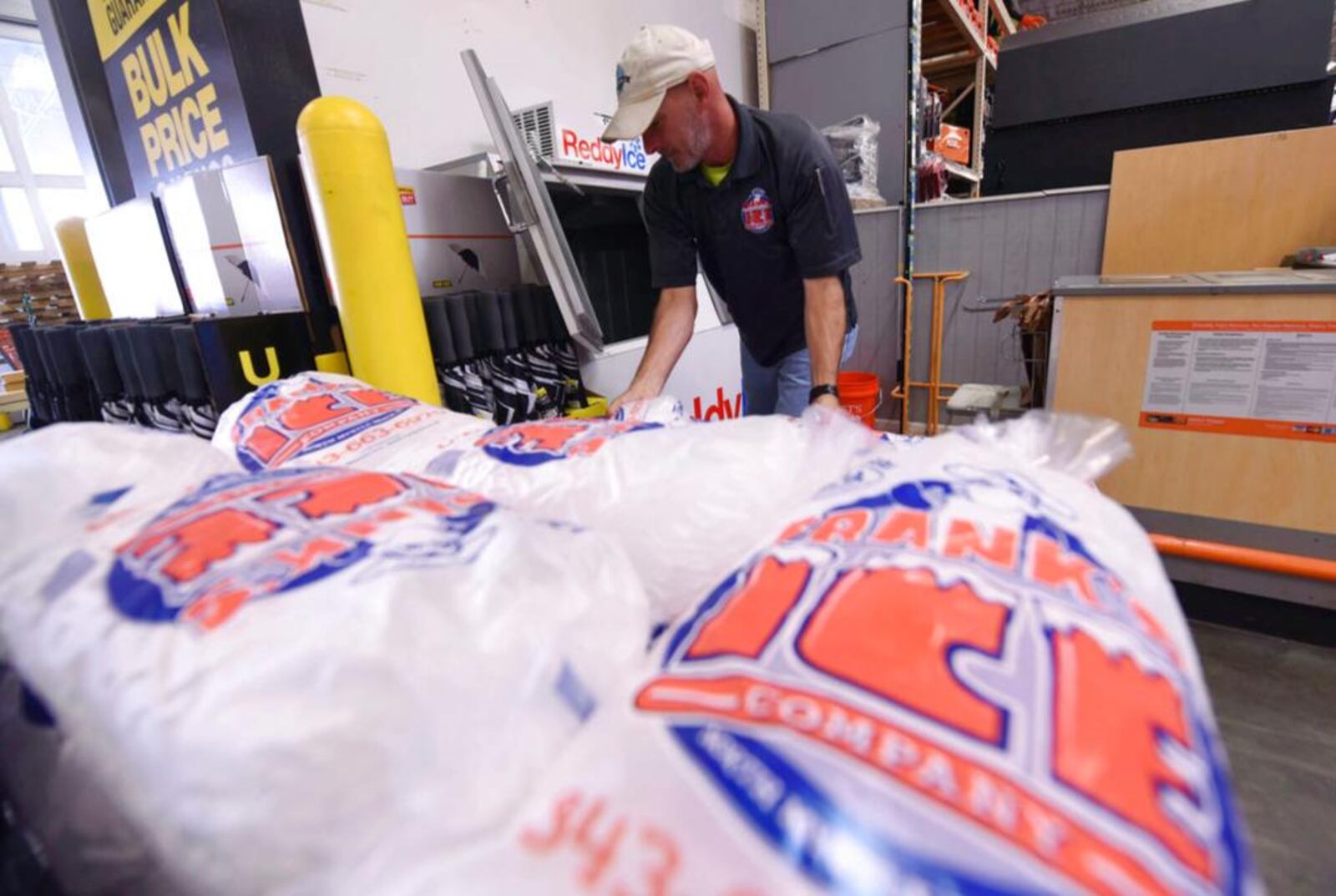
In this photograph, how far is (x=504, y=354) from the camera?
1378 mm

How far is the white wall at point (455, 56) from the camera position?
156 centimetres

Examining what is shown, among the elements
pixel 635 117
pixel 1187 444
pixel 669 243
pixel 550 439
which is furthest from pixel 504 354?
pixel 1187 444

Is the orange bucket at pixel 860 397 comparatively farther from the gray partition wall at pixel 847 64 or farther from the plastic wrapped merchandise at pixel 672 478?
the plastic wrapped merchandise at pixel 672 478

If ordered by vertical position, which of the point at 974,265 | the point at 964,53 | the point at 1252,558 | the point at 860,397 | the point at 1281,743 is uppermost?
the point at 964,53

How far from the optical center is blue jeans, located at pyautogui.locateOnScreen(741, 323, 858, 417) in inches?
59.4

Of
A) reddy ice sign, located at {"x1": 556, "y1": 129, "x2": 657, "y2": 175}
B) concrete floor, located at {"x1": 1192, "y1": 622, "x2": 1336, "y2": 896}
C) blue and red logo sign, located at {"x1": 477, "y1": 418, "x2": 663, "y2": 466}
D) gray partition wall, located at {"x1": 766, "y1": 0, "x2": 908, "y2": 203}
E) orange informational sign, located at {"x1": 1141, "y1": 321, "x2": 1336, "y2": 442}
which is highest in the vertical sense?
gray partition wall, located at {"x1": 766, "y1": 0, "x2": 908, "y2": 203}

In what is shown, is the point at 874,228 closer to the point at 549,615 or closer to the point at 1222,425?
the point at 1222,425

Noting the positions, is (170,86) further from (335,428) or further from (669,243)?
(335,428)

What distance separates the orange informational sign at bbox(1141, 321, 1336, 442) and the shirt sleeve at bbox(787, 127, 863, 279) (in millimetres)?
723

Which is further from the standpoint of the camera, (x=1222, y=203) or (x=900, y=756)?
(x=1222, y=203)

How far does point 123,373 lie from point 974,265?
2.96 meters

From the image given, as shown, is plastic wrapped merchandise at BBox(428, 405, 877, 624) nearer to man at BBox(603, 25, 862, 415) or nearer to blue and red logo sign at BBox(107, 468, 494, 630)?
blue and red logo sign at BBox(107, 468, 494, 630)

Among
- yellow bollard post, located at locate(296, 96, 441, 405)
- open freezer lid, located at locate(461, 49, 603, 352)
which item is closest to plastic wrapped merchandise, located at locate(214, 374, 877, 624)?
yellow bollard post, located at locate(296, 96, 441, 405)

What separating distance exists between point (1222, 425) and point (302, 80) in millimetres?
2050
